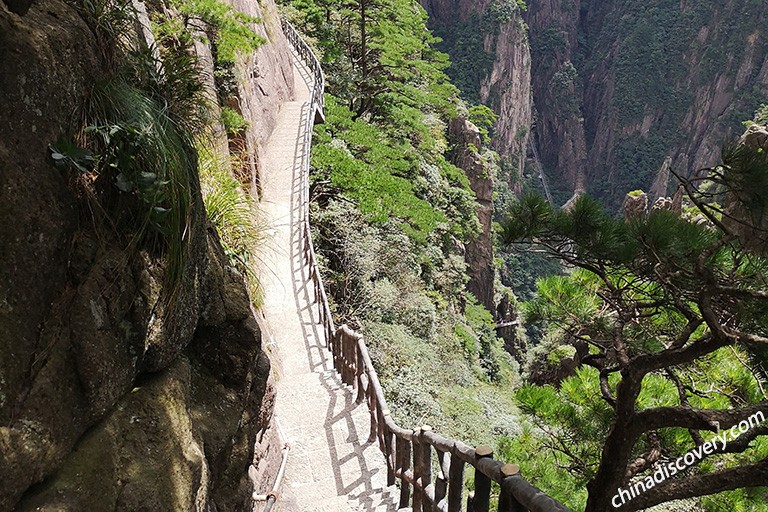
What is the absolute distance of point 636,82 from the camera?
67.4 m

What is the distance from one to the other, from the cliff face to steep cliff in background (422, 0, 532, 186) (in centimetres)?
5094

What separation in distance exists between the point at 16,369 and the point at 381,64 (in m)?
17.0

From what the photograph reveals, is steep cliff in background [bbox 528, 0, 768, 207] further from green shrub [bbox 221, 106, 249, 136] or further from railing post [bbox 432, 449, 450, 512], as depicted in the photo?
railing post [bbox 432, 449, 450, 512]

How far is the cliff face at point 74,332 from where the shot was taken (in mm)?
1703

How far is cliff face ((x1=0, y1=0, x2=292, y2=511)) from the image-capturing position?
1703mm

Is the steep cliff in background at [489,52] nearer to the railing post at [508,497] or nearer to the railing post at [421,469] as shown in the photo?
the railing post at [421,469]

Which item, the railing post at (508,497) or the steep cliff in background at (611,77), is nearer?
the railing post at (508,497)

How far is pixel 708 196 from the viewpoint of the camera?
7.32 ft

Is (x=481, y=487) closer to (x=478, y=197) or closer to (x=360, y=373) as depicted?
(x=360, y=373)

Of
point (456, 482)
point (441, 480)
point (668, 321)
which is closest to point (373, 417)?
point (441, 480)

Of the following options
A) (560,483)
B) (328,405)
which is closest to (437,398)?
(328,405)

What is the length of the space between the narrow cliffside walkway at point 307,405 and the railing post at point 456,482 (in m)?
1.34

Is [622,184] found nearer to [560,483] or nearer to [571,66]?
[571,66]

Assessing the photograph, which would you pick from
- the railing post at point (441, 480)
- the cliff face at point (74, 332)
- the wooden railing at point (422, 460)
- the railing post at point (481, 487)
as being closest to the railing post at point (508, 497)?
the wooden railing at point (422, 460)
